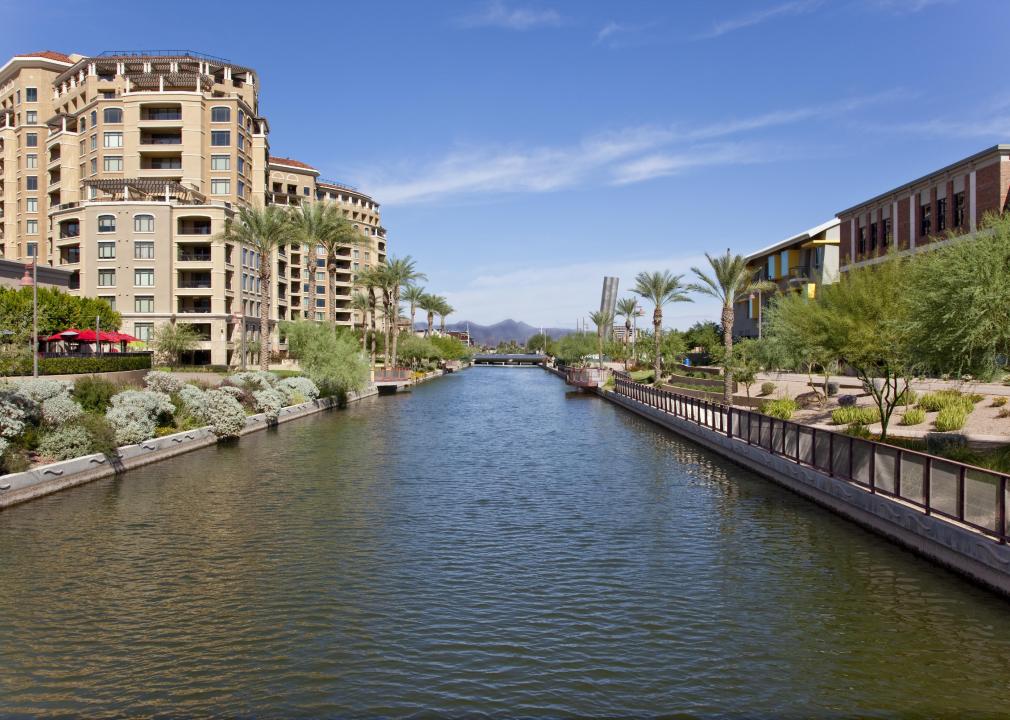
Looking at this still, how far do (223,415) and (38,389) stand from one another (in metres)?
9.56

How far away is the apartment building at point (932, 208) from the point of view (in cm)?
4403

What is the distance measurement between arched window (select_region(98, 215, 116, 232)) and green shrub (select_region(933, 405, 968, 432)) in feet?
246

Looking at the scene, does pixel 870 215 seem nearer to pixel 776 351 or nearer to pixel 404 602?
pixel 776 351

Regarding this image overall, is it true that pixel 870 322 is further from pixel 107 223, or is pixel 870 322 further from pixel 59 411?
pixel 107 223

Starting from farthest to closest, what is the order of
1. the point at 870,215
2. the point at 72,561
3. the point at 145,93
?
the point at 145,93
the point at 870,215
the point at 72,561

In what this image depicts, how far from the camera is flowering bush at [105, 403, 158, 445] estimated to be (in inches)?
1110

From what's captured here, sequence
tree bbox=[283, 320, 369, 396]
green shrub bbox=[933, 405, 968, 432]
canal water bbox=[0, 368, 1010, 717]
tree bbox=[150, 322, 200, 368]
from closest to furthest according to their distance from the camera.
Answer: canal water bbox=[0, 368, 1010, 717] → green shrub bbox=[933, 405, 968, 432] → tree bbox=[283, 320, 369, 396] → tree bbox=[150, 322, 200, 368]

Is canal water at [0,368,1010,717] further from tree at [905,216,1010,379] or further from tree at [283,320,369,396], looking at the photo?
tree at [283,320,369,396]

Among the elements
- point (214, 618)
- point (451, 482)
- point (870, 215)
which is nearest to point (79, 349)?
point (451, 482)

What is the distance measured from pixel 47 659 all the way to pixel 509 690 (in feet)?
21.3

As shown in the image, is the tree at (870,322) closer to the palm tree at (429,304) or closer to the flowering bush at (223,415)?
the flowering bush at (223,415)

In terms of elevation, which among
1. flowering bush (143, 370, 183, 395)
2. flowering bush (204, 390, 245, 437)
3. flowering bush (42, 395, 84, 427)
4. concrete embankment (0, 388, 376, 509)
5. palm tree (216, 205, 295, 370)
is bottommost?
concrete embankment (0, 388, 376, 509)

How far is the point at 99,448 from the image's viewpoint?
2558 cm

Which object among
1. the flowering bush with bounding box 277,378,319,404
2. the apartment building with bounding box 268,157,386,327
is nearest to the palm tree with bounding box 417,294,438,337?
the apartment building with bounding box 268,157,386,327
